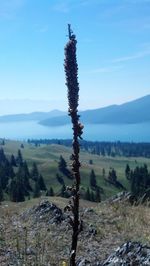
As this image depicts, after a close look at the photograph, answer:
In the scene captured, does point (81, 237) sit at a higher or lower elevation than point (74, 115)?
lower

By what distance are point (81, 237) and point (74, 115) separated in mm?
9872

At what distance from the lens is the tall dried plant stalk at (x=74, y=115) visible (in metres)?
4.35

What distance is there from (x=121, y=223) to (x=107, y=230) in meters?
0.88

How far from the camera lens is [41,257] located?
10586 mm

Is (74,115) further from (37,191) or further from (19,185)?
(37,191)

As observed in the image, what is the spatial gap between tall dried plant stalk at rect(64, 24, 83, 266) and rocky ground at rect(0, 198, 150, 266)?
4.56 meters

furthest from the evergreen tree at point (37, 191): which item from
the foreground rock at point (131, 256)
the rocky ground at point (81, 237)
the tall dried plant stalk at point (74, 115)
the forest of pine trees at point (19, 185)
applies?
the tall dried plant stalk at point (74, 115)

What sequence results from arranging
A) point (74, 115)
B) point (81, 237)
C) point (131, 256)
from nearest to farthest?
point (74, 115)
point (131, 256)
point (81, 237)

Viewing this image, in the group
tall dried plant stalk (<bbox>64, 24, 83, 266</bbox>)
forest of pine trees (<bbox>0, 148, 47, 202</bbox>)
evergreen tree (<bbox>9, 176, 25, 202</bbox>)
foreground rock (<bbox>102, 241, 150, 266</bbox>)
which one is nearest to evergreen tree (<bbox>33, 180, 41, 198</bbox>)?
forest of pine trees (<bbox>0, 148, 47, 202</bbox>)

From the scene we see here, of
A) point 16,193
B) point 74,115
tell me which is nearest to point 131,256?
point 74,115

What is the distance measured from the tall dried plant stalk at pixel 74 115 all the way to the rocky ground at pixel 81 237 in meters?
4.56

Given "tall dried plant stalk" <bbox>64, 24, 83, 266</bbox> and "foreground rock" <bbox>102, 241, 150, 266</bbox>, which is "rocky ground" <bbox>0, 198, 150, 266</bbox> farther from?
"tall dried plant stalk" <bbox>64, 24, 83, 266</bbox>

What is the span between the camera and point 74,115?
14.8 feet

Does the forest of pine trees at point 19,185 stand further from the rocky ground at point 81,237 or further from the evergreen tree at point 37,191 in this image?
the rocky ground at point 81,237
